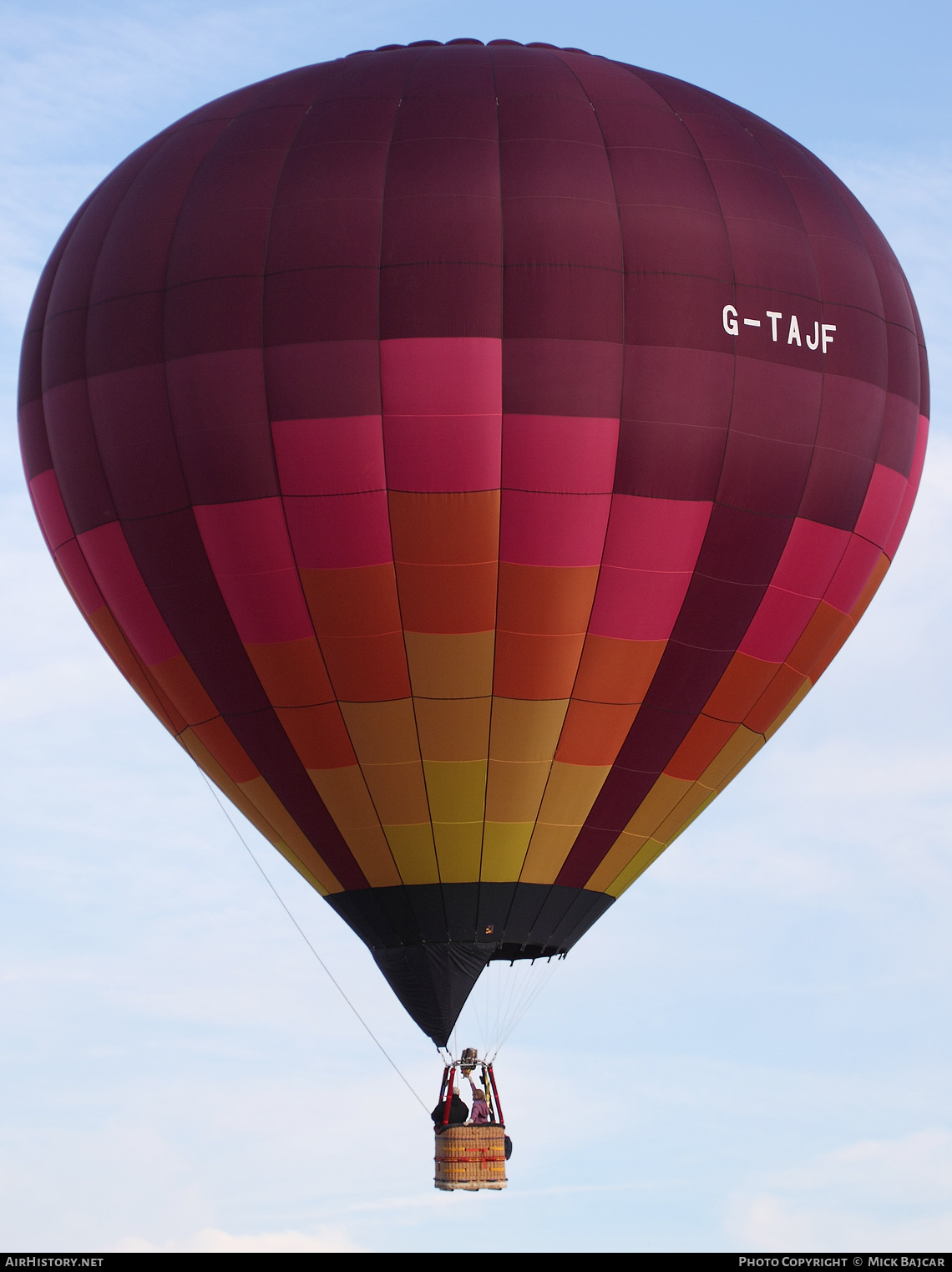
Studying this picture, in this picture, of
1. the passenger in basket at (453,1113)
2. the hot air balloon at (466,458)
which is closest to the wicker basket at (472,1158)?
the passenger in basket at (453,1113)

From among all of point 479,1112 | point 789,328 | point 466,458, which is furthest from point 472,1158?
point 789,328

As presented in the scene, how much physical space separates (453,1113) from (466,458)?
5153mm

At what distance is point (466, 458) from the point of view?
1720cm

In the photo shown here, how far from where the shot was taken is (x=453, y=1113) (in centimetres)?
1823

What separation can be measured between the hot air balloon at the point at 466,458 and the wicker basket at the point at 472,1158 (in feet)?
2.76

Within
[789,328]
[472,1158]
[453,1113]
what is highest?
[789,328]

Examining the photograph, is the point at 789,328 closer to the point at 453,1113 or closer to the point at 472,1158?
the point at 453,1113

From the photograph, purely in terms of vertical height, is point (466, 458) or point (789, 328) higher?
point (789, 328)

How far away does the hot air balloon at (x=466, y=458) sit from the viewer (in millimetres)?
17312

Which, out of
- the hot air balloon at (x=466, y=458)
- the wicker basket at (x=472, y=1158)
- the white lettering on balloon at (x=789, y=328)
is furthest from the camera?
the wicker basket at (x=472, y=1158)

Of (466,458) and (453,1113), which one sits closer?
(466,458)

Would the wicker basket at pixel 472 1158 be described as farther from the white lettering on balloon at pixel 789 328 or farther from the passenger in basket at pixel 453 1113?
the white lettering on balloon at pixel 789 328

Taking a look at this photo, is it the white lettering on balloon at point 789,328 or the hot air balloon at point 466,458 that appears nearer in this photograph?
the hot air balloon at point 466,458

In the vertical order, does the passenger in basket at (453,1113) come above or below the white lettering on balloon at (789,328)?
below
